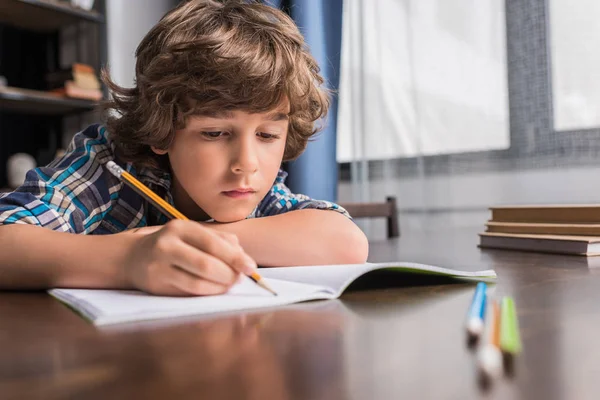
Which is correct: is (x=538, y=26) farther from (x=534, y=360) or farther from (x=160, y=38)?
(x=534, y=360)

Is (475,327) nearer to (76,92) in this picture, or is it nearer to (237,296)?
(237,296)

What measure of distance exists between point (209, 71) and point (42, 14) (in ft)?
6.45

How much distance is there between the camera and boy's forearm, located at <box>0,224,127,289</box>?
1.89 feet

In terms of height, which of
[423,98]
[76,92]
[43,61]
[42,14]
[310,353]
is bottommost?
[310,353]

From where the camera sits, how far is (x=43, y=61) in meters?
2.65

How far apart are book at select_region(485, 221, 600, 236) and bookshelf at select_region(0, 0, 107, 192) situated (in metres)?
1.89

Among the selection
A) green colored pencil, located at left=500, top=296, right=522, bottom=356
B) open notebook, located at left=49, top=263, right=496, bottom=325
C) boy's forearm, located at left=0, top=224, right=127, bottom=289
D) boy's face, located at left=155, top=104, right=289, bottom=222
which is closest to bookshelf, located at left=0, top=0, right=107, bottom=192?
boy's face, located at left=155, top=104, right=289, bottom=222

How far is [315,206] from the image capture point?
91 cm

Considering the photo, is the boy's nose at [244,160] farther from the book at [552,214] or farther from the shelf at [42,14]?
the shelf at [42,14]

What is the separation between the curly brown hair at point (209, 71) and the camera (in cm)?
81

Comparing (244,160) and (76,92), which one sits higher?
(76,92)

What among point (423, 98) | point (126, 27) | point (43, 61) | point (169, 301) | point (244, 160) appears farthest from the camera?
point (126, 27)

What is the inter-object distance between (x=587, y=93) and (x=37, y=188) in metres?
1.63

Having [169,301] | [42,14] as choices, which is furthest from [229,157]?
[42,14]
